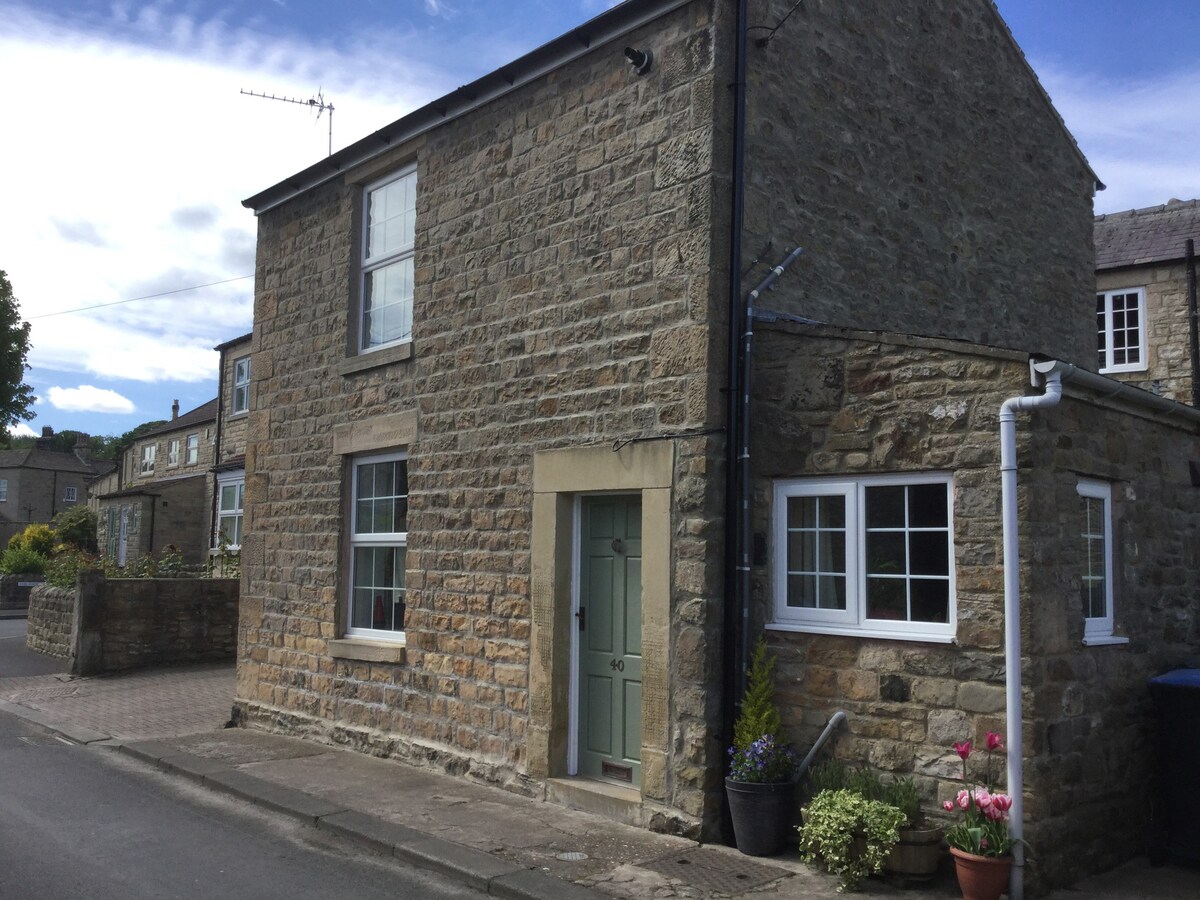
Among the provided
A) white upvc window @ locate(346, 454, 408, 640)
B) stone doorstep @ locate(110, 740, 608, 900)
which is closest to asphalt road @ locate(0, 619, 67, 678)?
stone doorstep @ locate(110, 740, 608, 900)

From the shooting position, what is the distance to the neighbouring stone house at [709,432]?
638 cm

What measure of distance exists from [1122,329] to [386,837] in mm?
16589

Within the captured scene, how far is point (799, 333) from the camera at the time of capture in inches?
281

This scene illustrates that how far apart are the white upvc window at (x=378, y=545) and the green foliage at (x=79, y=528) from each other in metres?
33.1

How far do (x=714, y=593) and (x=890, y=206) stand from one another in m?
3.98

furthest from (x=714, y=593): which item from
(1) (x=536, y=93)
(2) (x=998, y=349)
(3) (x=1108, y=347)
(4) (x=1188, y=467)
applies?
(3) (x=1108, y=347)

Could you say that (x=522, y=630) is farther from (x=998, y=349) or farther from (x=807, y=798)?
(x=998, y=349)

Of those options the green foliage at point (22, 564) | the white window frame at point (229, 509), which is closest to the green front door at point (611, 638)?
the white window frame at point (229, 509)

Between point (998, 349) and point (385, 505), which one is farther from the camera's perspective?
point (385, 505)

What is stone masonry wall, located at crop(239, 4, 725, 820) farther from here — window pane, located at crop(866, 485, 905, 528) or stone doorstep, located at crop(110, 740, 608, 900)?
stone doorstep, located at crop(110, 740, 608, 900)

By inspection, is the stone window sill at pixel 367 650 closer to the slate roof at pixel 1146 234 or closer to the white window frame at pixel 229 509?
the slate roof at pixel 1146 234

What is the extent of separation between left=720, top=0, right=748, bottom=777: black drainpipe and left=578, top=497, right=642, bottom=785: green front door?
0.96 meters

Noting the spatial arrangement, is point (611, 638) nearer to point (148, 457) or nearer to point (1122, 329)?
point (1122, 329)

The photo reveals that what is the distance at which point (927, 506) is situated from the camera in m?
6.46
